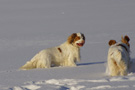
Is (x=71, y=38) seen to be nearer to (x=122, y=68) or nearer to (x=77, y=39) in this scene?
(x=77, y=39)

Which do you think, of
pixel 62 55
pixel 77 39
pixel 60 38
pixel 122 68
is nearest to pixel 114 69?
pixel 122 68

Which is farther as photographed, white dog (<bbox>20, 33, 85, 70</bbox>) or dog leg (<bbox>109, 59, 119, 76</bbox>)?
white dog (<bbox>20, 33, 85, 70</bbox>)

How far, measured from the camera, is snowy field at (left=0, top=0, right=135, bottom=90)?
822 centimetres

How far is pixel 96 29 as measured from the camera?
22000mm

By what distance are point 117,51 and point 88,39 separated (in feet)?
31.6

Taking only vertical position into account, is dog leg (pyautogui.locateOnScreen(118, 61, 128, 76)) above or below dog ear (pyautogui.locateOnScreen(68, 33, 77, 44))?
below

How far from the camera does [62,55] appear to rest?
11914mm

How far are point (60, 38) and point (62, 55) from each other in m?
7.05

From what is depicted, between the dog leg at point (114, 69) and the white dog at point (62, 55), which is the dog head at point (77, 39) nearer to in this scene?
the white dog at point (62, 55)

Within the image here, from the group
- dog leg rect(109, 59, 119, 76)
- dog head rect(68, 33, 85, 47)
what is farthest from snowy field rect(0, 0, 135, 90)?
dog head rect(68, 33, 85, 47)

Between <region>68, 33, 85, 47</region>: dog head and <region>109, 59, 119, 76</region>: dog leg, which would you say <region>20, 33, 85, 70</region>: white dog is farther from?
<region>109, 59, 119, 76</region>: dog leg

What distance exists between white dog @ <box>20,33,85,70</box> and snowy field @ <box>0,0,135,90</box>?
413 millimetres

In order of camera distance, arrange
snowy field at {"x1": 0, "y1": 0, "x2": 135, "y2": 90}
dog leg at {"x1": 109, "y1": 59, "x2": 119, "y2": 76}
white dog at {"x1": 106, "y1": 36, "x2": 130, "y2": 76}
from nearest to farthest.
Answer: snowy field at {"x1": 0, "y1": 0, "x2": 135, "y2": 90} < white dog at {"x1": 106, "y1": 36, "x2": 130, "y2": 76} < dog leg at {"x1": 109, "y1": 59, "x2": 119, "y2": 76}

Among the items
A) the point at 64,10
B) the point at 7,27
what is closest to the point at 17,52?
the point at 7,27
